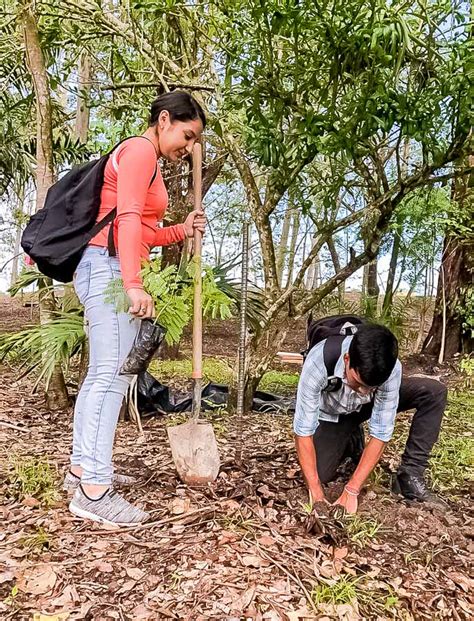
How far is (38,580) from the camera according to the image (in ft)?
6.31

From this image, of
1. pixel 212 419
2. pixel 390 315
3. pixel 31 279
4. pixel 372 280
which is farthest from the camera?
pixel 372 280

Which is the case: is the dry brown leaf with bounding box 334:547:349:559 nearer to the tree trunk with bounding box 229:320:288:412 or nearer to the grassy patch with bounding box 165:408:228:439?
the grassy patch with bounding box 165:408:228:439

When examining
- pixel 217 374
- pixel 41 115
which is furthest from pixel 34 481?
pixel 217 374

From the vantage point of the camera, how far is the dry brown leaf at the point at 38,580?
1.88 meters

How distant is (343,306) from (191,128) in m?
5.55

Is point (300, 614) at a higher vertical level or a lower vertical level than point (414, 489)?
lower

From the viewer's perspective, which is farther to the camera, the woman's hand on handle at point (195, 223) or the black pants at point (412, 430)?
the black pants at point (412, 430)

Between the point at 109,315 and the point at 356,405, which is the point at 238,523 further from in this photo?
the point at 109,315

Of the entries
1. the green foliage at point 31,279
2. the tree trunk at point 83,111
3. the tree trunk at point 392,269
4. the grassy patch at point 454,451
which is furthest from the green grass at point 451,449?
the tree trunk at point 83,111

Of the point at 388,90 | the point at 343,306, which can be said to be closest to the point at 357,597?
the point at 388,90

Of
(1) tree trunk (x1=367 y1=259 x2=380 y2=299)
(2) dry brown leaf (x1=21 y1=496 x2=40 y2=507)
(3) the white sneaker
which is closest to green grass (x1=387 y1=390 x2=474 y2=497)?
(3) the white sneaker

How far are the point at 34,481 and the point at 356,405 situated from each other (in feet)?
4.91

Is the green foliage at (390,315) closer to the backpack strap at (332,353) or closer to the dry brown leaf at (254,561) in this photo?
the backpack strap at (332,353)

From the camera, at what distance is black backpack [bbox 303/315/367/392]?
240 centimetres
